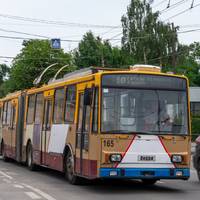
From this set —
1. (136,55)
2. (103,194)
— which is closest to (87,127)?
(103,194)

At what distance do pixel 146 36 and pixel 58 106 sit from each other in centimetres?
5911

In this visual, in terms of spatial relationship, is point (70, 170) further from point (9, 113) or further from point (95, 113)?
point (9, 113)

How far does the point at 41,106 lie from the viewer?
745 inches

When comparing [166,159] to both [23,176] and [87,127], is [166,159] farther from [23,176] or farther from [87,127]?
[23,176]

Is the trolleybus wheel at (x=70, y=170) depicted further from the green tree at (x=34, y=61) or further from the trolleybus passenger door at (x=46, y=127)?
the green tree at (x=34, y=61)

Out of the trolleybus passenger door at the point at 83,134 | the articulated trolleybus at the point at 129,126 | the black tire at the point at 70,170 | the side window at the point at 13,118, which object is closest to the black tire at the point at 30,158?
the side window at the point at 13,118

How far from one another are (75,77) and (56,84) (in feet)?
5.33

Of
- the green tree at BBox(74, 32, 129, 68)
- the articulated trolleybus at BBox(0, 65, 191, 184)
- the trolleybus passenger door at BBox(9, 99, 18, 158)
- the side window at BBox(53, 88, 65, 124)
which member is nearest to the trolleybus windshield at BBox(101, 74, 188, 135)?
the articulated trolleybus at BBox(0, 65, 191, 184)

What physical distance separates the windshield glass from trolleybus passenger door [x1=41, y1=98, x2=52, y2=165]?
448 cm

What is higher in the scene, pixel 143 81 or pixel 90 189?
pixel 143 81

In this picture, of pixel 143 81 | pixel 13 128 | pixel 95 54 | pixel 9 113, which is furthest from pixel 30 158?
pixel 95 54

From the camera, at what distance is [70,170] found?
15.4 m

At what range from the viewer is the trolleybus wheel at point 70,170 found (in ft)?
49.5

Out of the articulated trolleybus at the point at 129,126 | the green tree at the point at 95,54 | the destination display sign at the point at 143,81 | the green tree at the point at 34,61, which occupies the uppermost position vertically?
the green tree at the point at 95,54
